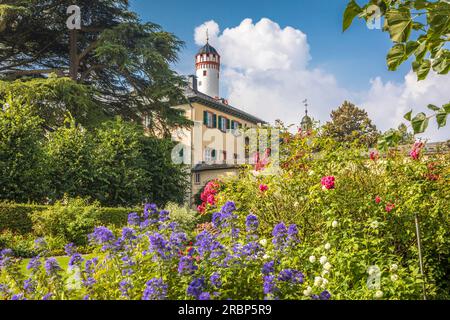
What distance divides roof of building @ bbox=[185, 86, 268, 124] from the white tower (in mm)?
5348

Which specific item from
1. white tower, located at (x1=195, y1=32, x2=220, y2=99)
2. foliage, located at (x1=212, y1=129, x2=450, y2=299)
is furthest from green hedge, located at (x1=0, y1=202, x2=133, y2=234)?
white tower, located at (x1=195, y1=32, x2=220, y2=99)

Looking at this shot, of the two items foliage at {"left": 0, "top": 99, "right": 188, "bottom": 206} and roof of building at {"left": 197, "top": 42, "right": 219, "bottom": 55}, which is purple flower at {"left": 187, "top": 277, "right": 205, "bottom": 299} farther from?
roof of building at {"left": 197, "top": 42, "right": 219, "bottom": 55}

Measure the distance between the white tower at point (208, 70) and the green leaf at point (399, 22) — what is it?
43.5 m

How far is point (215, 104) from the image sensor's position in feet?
114

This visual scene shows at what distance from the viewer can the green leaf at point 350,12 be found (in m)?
1.50

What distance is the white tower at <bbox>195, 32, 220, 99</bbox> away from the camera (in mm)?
44969

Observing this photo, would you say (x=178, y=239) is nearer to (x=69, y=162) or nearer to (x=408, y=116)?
(x=408, y=116)

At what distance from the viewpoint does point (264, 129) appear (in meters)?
8.30

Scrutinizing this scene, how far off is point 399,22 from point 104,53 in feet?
58.5

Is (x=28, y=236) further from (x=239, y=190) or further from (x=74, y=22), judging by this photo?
(x=74, y=22)
